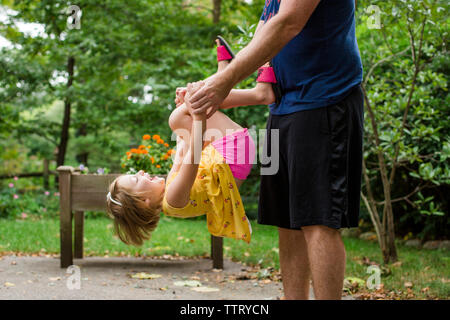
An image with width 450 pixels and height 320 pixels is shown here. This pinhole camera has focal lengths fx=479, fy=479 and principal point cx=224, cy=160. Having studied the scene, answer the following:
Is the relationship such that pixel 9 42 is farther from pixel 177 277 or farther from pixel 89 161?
pixel 177 277

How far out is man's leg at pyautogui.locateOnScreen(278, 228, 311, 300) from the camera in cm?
189

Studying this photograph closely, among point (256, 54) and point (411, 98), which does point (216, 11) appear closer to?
point (411, 98)

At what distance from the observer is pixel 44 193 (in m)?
9.16

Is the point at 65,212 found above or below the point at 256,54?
below

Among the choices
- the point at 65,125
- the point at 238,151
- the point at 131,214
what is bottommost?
the point at 131,214

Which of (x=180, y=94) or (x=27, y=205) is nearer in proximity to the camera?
(x=180, y=94)

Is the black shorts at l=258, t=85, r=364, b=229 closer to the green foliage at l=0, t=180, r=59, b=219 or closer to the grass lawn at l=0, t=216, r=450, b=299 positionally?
the grass lawn at l=0, t=216, r=450, b=299

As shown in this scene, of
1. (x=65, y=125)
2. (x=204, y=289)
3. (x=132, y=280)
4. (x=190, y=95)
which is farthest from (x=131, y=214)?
(x=65, y=125)

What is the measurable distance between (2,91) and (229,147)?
788 centimetres

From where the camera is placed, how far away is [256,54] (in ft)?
4.78

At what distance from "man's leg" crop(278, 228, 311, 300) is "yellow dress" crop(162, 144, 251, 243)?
16 centimetres

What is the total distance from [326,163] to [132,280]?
257 centimetres

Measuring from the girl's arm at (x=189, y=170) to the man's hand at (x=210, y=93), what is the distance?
37mm
